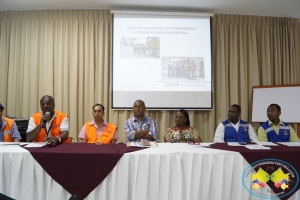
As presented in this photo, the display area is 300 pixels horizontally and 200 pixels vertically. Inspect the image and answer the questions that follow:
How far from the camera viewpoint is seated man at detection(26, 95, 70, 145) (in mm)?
2289

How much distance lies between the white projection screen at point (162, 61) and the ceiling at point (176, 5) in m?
0.13

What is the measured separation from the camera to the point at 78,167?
166 centimetres

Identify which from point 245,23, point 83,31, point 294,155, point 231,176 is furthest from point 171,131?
point 245,23

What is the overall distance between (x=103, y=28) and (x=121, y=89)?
1139 millimetres

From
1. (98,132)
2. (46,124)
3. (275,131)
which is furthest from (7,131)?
(275,131)

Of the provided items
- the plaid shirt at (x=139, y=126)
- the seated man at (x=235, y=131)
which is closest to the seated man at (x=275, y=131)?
the seated man at (x=235, y=131)

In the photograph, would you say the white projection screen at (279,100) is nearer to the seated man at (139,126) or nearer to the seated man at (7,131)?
the seated man at (139,126)

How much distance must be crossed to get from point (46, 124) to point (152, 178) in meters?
1.48

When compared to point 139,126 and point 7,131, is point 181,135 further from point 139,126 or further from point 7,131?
point 7,131

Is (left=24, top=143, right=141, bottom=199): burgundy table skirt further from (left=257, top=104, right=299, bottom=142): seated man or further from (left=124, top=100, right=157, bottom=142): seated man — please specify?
(left=257, top=104, right=299, bottom=142): seated man

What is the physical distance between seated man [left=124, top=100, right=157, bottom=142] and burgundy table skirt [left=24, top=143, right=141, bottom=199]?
897 millimetres

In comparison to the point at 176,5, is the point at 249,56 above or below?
below

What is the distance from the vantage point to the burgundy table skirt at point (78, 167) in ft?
5.40

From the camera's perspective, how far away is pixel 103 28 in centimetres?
369
